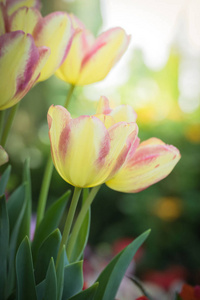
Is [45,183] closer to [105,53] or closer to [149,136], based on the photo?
[105,53]

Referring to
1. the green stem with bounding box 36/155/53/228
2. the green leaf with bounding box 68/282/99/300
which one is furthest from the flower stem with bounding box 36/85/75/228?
the green leaf with bounding box 68/282/99/300

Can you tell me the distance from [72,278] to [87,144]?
0.13 m

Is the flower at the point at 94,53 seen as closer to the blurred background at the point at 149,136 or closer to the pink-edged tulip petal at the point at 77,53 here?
the pink-edged tulip petal at the point at 77,53

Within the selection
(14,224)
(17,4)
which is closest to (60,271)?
(14,224)

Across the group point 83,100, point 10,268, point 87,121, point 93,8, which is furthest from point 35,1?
point 93,8

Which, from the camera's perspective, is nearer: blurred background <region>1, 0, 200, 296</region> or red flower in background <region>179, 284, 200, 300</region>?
red flower in background <region>179, 284, 200, 300</region>

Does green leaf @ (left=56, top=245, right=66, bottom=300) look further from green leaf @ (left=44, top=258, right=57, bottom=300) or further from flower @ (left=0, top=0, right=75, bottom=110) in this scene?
flower @ (left=0, top=0, right=75, bottom=110)

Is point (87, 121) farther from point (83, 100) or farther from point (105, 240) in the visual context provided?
point (83, 100)

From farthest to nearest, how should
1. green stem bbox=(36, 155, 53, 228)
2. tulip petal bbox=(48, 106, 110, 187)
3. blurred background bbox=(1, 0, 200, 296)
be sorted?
blurred background bbox=(1, 0, 200, 296), green stem bbox=(36, 155, 53, 228), tulip petal bbox=(48, 106, 110, 187)

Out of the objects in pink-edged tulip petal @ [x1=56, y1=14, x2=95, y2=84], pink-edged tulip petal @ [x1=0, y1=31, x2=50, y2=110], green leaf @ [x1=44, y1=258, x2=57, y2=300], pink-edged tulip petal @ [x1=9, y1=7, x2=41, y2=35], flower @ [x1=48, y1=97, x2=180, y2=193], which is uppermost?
pink-edged tulip petal @ [x1=9, y1=7, x2=41, y2=35]

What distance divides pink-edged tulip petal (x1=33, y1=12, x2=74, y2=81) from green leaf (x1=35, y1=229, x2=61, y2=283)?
5.2 inches

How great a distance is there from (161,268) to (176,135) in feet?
1.59

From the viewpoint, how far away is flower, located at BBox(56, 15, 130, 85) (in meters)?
0.38

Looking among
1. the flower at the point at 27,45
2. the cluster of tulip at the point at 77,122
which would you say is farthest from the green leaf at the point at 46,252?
the flower at the point at 27,45
